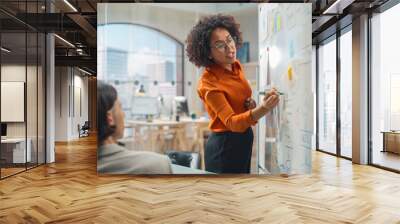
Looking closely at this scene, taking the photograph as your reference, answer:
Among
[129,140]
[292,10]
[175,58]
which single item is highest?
[292,10]

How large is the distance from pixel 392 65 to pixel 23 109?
6.57m

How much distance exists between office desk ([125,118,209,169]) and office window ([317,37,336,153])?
16.1ft

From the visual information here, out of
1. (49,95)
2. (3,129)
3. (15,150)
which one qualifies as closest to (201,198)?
(3,129)

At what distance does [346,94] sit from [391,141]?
6.72 ft

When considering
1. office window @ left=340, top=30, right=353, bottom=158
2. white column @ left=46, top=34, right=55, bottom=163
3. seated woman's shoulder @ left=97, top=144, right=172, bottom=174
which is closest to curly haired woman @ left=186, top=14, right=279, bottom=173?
seated woman's shoulder @ left=97, top=144, right=172, bottom=174

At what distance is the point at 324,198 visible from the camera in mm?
4672

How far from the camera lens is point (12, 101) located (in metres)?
6.39

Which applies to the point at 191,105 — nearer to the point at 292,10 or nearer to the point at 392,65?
the point at 292,10

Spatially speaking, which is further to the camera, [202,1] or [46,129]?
[46,129]

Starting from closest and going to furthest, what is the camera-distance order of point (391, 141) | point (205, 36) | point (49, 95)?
point (205, 36)
point (391, 141)
point (49, 95)

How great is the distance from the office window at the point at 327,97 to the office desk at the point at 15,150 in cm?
684

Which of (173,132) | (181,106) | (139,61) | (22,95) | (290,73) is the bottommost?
(173,132)

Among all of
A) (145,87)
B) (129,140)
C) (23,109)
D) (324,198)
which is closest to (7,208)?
(129,140)

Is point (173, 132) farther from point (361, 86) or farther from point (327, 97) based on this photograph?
point (327, 97)
